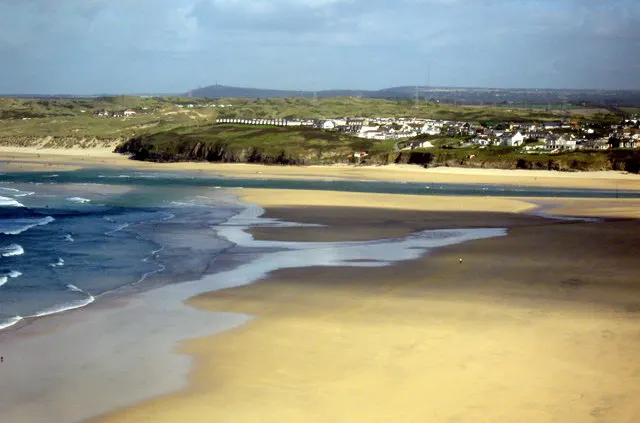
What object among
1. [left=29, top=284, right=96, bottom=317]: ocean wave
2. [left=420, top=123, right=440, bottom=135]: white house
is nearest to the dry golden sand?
[left=29, top=284, right=96, bottom=317]: ocean wave

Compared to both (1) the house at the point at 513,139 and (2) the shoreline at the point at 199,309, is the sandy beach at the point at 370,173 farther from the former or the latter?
(2) the shoreline at the point at 199,309

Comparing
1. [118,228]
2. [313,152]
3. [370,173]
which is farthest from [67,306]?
[313,152]

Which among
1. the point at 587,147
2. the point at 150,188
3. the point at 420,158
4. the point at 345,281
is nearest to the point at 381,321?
the point at 345,281

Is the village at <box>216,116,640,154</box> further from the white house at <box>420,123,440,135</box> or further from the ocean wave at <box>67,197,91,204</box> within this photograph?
the ocean wave at <box>67,197,91,204</box>

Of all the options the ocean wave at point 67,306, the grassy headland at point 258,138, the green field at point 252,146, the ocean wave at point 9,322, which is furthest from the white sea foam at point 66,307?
the green field at point 252,146

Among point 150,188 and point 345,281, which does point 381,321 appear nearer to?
point 345,281

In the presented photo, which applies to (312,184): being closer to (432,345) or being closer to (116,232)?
(116,232)
